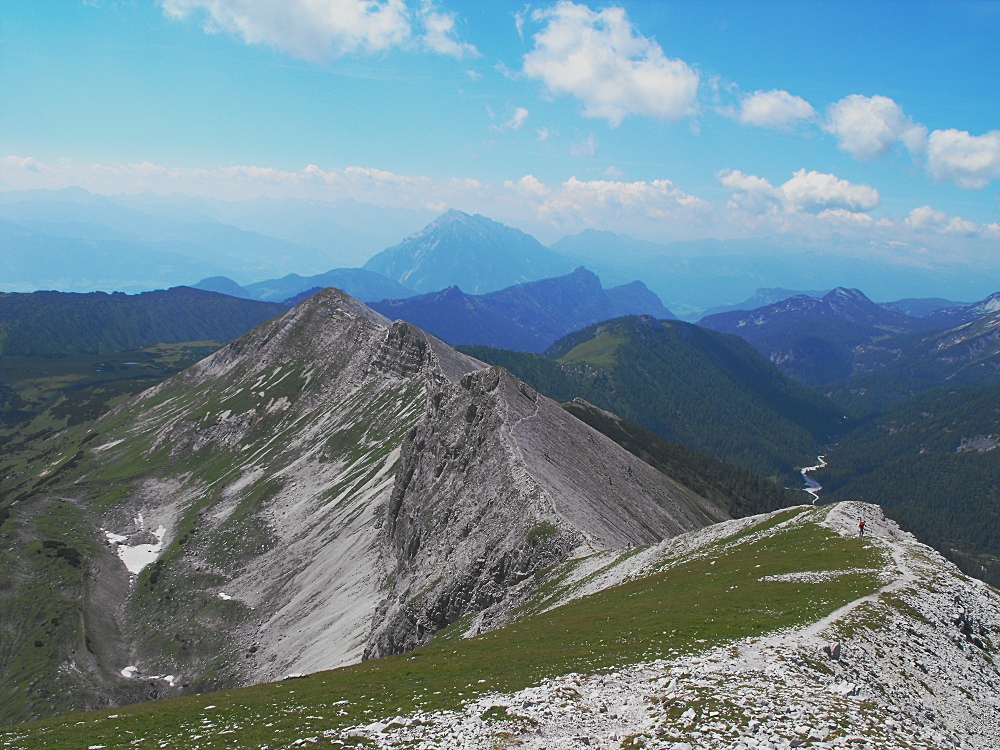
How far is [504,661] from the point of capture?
32.2m

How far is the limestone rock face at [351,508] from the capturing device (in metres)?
→ 71.1

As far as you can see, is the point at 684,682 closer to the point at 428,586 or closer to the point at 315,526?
the point at 428,586

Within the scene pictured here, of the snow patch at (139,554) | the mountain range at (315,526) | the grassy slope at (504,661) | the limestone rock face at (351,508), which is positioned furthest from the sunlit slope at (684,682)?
the snow patch at (139,554)

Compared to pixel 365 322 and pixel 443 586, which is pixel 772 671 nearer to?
pixel 443 586

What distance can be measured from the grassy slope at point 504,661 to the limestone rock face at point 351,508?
21.7 m

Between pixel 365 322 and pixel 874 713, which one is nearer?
pixel 874 713

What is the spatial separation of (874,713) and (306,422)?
156 m

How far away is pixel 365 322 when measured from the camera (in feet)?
622

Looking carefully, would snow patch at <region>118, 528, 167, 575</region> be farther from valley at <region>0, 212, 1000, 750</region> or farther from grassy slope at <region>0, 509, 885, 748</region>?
grassy slope at <region>0, 509, 885, 748</region>

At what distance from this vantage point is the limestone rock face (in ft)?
233

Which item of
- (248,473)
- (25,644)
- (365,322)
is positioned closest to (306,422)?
(248,473)

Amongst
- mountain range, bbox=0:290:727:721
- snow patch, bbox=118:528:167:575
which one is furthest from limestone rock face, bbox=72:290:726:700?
snow patch, bbox=118:528:167:575

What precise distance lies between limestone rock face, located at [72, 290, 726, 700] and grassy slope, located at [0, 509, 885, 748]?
2174cm

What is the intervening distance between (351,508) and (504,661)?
94.9 m
